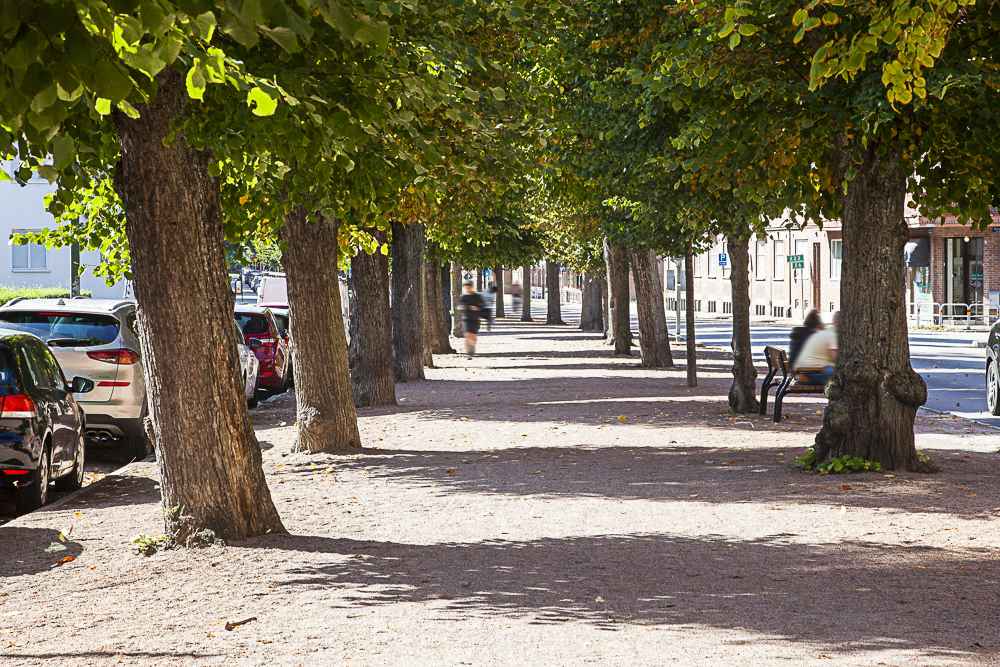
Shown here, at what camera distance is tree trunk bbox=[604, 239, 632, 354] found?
30062 mm

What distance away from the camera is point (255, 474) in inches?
313

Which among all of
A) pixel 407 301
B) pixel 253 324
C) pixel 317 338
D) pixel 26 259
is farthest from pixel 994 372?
pixel 26 259

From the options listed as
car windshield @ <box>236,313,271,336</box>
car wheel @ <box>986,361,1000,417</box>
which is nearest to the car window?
car windshield @ <box>236,313,271,336</box>

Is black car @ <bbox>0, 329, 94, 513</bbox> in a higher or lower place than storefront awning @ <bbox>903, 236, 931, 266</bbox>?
lower

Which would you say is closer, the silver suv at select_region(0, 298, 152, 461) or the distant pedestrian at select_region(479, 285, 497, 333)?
the silver suv at select_region(0, 298, 152, 461)

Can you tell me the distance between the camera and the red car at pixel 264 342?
2206cm

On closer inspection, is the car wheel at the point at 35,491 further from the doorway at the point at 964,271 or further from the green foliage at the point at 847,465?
the doorway at the point at 964,271

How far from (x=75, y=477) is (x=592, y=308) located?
1440 inches

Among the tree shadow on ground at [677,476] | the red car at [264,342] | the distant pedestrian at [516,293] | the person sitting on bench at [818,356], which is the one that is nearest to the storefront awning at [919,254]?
the distant pedestrian at [516,293]

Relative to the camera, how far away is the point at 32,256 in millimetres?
52156

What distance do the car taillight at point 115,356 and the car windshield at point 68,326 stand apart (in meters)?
0.13

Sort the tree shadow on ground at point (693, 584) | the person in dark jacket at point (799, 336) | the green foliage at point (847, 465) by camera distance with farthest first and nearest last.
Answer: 1. the person in dark jacket at point (799, 336)
2. the green foliage at point (847, 465)
3. the tree shadow on ground at point (693, 584)

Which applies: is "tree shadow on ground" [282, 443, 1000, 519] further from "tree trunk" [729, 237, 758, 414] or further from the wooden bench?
"tree trunk" [729, 237, 758, 414]

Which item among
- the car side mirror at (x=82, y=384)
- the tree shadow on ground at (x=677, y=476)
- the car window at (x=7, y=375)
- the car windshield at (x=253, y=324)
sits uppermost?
the car windshield at (x=253, y=324)
